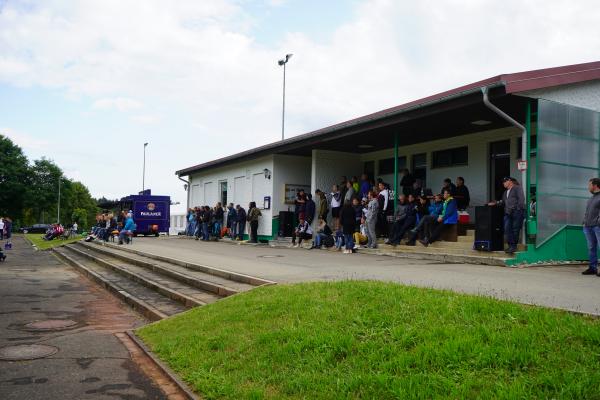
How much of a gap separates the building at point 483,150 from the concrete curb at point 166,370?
803 centimetres

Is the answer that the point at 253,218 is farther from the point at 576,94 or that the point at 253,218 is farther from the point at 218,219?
the point at 576,94

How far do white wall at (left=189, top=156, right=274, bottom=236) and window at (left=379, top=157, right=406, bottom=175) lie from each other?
4.83m

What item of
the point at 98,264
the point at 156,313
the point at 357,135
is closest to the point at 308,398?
the point at 156,313

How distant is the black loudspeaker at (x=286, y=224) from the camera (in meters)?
21.4

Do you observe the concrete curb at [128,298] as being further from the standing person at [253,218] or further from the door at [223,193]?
the door at [223,193]

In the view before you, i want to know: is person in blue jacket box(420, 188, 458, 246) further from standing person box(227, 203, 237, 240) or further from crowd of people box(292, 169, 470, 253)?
standing person box(227, 203, 237, 240)

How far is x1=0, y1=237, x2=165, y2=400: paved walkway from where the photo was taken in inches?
194

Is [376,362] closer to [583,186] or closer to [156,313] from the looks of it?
[156,313]

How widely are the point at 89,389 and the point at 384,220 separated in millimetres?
12525

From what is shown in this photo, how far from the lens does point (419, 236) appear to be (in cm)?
1469

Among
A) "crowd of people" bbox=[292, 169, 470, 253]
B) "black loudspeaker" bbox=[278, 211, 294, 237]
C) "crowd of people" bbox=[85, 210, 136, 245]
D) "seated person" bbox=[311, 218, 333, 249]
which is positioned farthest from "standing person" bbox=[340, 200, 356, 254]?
"crowd of people" bbox=[85, 210, 136, 245]

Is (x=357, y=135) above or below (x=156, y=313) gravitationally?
above

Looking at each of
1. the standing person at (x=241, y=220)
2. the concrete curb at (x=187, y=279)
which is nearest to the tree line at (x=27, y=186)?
the standing person at (x=241, y=220)

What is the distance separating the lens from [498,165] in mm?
15984
